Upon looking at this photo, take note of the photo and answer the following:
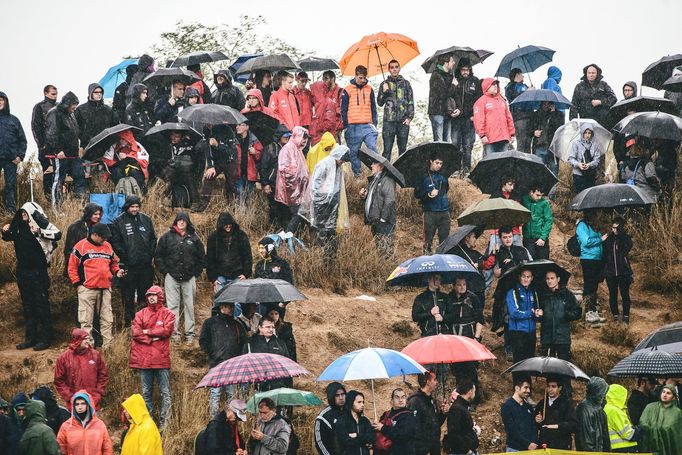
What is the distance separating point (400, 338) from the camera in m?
20.8

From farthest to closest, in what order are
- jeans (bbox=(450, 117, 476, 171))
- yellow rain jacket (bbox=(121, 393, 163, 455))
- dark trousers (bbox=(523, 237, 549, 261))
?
jeans (bbox=(450, 117, 476, 171))
dark trousers (bbox=(523, 237, 549, 261))
yellow rain jacket (bbox=(121, 393, 163, 455))

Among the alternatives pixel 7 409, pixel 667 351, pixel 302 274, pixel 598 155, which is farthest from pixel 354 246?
pixel 7 409

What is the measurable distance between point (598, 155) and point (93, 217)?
9.72m

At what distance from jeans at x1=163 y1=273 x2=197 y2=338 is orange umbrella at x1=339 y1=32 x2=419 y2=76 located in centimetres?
806

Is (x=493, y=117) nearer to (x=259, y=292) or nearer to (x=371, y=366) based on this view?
(x=259, y=292)

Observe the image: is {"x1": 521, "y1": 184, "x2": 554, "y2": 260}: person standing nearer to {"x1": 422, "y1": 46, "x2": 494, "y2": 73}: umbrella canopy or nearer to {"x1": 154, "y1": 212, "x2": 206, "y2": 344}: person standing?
{"x1": 422, "y1": 46, "x2": 494, "y2": 73}: umbrella canopy

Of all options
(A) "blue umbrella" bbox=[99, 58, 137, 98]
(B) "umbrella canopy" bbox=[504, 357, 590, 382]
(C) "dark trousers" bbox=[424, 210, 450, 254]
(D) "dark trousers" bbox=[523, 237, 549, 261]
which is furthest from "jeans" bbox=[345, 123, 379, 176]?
(B) "umbrella canopy" bbox=[504, 357, 590, 382]

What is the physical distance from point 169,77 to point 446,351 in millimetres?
10093

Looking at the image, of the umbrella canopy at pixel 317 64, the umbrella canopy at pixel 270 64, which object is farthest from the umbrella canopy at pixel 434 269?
the umbrella canopy at pixel 317 64

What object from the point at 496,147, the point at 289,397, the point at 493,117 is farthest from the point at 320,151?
the point at 289,397

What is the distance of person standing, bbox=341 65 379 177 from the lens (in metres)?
23.9

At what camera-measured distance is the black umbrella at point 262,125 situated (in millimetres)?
22328

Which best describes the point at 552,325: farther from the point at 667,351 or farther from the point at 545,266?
the point at 667,351

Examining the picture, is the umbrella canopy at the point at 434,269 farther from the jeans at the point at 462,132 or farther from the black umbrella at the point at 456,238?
the jeans at the point at 462,132
